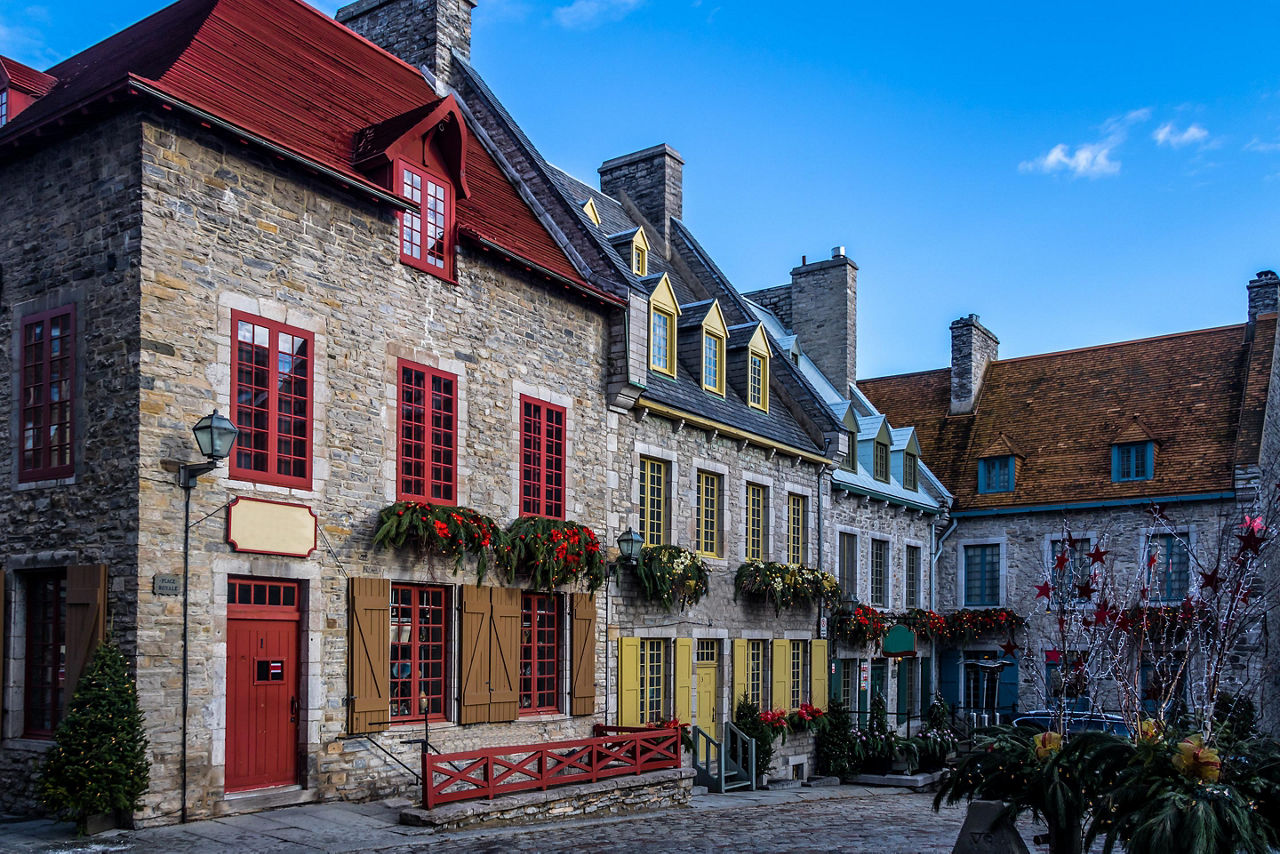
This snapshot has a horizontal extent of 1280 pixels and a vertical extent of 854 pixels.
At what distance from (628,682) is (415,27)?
10758 mm

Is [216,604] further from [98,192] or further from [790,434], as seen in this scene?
[790,434]

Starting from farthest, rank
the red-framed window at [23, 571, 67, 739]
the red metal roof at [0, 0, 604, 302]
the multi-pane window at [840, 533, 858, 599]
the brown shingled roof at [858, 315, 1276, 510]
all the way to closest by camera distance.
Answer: the brown shingled roof at [858, 315, 1276, 510] < the multi-pane window at [840, 533, 858, 599] < the red metal roof at [0, 0, 604, 302] < the red-framed window at [23, 571, 67, 739]

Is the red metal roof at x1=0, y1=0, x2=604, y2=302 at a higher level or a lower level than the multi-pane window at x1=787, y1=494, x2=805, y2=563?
higher

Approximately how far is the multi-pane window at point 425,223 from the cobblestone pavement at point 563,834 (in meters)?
6.36

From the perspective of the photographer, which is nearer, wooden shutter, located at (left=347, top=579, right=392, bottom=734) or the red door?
the red door

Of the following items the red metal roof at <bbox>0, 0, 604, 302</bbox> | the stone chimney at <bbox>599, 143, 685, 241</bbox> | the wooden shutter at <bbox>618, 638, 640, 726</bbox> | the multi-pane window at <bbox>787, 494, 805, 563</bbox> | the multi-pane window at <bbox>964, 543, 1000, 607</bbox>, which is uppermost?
the stone chimney at <bbox>599, 143, 685, 241</bbox>

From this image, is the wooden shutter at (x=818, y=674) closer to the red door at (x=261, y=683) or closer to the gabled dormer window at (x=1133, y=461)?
the gabled dormer window at (x=1133, y=461)

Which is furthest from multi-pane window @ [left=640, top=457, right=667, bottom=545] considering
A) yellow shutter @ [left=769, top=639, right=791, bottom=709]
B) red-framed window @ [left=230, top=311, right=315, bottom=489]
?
red-framed window @ [left=230, top=311, right=315, bottom=489]

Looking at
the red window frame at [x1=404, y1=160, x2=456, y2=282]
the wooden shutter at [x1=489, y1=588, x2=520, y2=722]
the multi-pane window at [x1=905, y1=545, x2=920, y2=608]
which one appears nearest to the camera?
the red window frame at [x1=404, y1=160, x2=456, y2=282]

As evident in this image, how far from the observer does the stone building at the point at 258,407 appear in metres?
11.2

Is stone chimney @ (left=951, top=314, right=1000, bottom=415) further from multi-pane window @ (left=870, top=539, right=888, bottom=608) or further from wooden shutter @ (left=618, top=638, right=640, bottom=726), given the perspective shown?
wooden shutter @ (left=618, top=638, right=640, bottom=726)

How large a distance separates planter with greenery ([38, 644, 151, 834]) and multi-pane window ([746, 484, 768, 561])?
12422mm

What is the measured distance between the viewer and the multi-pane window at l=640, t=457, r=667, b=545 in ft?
61.2

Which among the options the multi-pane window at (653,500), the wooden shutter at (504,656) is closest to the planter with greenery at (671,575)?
the multi-pane window at (653,500)
